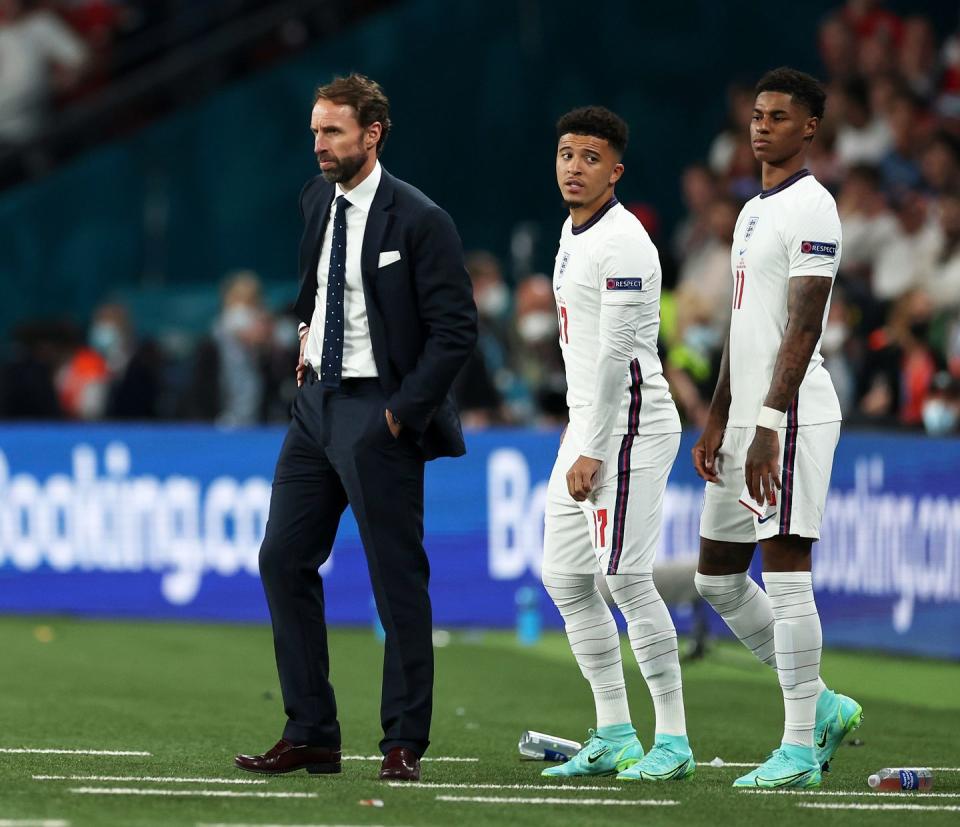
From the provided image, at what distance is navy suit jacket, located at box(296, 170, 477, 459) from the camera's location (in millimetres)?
7156

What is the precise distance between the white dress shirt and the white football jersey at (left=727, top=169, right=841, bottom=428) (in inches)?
51.3

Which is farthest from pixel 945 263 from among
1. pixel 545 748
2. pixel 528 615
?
pixel 545 748

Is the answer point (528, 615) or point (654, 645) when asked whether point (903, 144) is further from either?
point (654, 645)

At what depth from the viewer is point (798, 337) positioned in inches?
272

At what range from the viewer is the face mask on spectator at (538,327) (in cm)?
1587

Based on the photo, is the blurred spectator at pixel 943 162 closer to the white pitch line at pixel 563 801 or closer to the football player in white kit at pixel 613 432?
the football player in white kit at pixel 613 432

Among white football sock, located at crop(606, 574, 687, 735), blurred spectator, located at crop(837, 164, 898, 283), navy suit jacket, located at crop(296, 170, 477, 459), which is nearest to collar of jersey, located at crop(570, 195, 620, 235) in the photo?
navy suit jacket, located at crop(296, 170, 477, 459)

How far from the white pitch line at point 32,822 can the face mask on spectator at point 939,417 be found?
24.7ft

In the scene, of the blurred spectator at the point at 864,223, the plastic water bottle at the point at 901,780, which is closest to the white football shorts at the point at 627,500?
the plastic water bottle at the point at 901,780

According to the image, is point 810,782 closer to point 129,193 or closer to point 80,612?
point 80,612

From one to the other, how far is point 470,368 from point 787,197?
25.6 ft

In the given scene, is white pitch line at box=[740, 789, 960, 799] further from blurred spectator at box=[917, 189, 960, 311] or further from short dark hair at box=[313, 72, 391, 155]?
blurred spectator at box=[917, 189, 960, 311]

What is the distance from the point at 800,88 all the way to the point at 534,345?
894cm

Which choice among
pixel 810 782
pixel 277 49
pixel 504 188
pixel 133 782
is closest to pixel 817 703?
pixel 810 782
